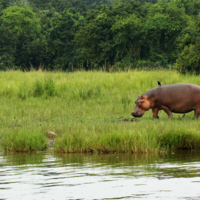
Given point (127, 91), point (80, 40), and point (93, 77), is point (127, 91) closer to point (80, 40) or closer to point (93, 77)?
point (93, 77)

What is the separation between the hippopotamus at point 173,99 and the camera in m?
9.43

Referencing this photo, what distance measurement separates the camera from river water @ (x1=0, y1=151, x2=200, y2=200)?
12.6 feet

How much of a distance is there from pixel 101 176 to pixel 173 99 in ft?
16.9

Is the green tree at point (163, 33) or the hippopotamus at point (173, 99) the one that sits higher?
the green tree at point (163, 33)

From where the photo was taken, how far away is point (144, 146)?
6.67 meters

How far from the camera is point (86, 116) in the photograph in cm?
1152

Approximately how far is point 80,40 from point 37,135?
34406 millimetres

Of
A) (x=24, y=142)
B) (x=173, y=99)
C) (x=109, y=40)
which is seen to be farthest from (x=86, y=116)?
(x=109, y=40)

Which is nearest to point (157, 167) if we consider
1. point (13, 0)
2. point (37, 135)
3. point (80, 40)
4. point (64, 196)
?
point (64, 196)

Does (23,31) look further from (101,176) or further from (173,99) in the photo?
(101,176)

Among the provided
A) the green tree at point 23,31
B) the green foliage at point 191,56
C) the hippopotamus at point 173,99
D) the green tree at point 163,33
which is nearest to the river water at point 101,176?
the hippopotamus at point 173,99

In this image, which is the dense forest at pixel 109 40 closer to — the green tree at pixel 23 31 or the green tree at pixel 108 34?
the green tree at pixel 108 34

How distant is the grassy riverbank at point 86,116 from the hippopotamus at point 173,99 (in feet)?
1.05

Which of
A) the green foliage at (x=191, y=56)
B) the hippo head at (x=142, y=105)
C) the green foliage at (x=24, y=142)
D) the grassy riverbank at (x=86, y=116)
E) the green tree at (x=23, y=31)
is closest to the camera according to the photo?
the grassy riverbank at (x=86, y=116)
